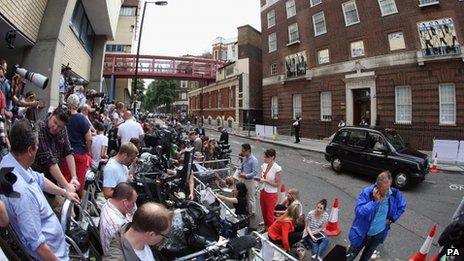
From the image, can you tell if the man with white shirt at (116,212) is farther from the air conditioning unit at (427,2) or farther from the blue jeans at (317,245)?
the air conditioning unit at (427,2)

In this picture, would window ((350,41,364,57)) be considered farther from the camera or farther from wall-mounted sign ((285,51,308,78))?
the camera

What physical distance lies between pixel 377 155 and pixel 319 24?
19046 mm

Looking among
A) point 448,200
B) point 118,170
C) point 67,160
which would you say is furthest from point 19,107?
point 448,200

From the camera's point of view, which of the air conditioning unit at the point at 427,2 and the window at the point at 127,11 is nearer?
the air conditioning unit at the point at 427,2

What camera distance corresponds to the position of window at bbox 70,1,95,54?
47.8ft

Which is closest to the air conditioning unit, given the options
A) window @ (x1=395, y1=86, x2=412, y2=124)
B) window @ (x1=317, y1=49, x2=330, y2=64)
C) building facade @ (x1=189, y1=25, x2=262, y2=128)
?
window @ (x1=395, y1=86, x2=412, y2=124)

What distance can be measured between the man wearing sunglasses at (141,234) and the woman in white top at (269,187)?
17.0ft

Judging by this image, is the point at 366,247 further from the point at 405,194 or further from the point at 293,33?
the point at 293,33

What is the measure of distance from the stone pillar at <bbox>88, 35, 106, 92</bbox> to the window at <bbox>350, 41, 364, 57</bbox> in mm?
16582

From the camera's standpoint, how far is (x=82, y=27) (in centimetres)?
1655

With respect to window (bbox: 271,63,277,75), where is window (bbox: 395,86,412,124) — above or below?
below

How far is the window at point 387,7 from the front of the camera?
23.4m

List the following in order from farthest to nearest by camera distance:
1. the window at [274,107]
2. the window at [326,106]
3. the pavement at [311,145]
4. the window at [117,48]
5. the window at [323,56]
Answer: the window at [117,48] < the window at [274,107] < the window at [323,56] < the window at [326,106] < the pavement at [311,145]

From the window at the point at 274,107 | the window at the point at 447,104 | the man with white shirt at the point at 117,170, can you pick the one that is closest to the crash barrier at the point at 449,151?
the window at the point at 447,104
